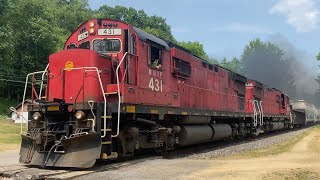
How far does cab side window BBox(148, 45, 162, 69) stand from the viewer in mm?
12508

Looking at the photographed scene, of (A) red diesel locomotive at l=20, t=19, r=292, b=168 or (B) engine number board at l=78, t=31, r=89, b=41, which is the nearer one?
(A) red diesel locomotive at l=20, t=19, r=292, b=168

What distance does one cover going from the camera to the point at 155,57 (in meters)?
12.9

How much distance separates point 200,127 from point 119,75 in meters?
6.03

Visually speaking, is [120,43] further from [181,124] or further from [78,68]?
[181,124]

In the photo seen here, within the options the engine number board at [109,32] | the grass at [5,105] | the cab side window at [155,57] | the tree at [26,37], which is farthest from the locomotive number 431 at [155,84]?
the grass at [5,105]

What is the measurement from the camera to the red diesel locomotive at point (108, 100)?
1006 cm

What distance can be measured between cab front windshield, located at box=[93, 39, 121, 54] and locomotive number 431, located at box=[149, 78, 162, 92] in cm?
160

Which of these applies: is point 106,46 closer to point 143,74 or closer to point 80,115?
point 143,74

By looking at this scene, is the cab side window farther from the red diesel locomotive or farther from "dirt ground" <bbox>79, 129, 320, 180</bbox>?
"dirt ground" <bbox>79, 129, 320, 180</bbox>

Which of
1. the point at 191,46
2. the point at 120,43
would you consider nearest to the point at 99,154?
the point at 120,43

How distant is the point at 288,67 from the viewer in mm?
85125

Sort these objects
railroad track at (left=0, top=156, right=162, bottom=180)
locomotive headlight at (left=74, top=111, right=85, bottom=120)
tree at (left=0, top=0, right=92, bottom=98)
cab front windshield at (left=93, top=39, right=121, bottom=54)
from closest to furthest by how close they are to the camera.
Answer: railroad track at (left=0, top=156, right=162, bottom=180) → locomotive headlight at (left=74, top=111, right=85, bottom=120) → cab front windshield at (left=93, top=39, right=121, bottom=54) → tree at (left=0, top=0, right=92, bottom=98)

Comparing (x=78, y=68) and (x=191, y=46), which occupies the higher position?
(x=191, y=46)

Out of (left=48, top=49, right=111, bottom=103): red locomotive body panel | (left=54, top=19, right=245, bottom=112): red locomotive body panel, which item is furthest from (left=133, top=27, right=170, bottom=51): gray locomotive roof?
(left=48, top=49, right=111, bottom=103): red locomotive body panel
